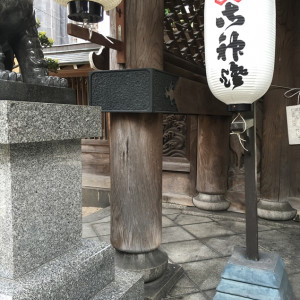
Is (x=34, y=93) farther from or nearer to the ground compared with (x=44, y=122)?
farther from the ground

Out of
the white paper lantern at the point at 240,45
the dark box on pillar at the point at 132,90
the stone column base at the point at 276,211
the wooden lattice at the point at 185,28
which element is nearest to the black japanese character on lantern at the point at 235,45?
the white paper lantern at the point at 240,45

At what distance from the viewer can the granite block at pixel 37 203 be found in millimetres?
1662

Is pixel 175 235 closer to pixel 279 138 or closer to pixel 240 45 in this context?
pixel 279 138

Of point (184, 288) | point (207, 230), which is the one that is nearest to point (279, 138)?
point (207, 230)

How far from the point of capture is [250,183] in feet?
8.80

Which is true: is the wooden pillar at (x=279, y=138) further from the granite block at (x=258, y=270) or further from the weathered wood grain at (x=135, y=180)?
the weathered wood grain at (x=135, y=180)

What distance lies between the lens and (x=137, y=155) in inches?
112

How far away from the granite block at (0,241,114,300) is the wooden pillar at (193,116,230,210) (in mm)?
3596

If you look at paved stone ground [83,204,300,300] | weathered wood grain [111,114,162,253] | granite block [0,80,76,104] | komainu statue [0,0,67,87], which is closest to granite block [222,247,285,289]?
paved stone ground [83,204,300,300]

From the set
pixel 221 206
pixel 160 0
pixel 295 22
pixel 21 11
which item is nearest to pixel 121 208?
pixel 21 11

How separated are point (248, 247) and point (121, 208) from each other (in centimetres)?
120

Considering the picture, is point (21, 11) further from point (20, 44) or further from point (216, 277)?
point (216, 277)

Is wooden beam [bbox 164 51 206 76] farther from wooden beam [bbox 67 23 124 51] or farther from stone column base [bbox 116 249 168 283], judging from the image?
stone column base [bbox 116 249 168 283]

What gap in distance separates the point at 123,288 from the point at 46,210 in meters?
0.84
